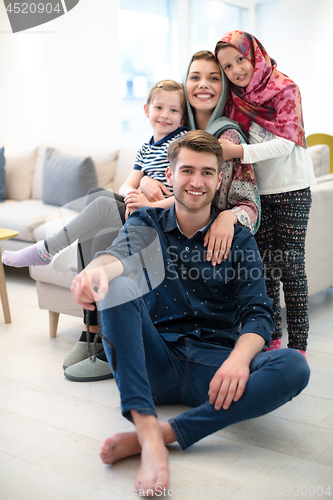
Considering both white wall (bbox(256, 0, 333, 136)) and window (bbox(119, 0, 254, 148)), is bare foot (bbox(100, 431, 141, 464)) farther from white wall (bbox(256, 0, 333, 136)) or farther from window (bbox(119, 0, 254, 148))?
white wall (bbox(256, 0, 333, 136))

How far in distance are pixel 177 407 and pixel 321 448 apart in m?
0.44

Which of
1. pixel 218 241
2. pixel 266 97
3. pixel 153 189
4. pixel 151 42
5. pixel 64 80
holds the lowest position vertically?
pixel 218 241

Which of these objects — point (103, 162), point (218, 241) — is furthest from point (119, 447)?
point (103, 162)

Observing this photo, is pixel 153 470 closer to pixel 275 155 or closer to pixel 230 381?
pixel 230 381

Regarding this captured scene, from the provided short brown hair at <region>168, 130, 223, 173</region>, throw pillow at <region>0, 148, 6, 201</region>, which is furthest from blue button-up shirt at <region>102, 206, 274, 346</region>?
throw pillow at <region>0, 148, 6, 201</region>

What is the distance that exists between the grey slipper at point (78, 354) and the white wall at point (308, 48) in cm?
467

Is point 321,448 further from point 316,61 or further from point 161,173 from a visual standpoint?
point 316,61

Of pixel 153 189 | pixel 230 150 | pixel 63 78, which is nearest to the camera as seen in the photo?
pixel 230 150

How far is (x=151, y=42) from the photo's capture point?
560 centimetres

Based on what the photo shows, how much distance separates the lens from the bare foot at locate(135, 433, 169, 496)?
1.19m

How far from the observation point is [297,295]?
2.03m

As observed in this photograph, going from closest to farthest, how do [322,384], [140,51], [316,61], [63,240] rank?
[322,384] → [63,240] → [140,51] → [316,61]

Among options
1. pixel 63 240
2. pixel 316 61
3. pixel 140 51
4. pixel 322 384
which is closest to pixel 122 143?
pixel 140 51

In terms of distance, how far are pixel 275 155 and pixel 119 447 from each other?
1.04 m
